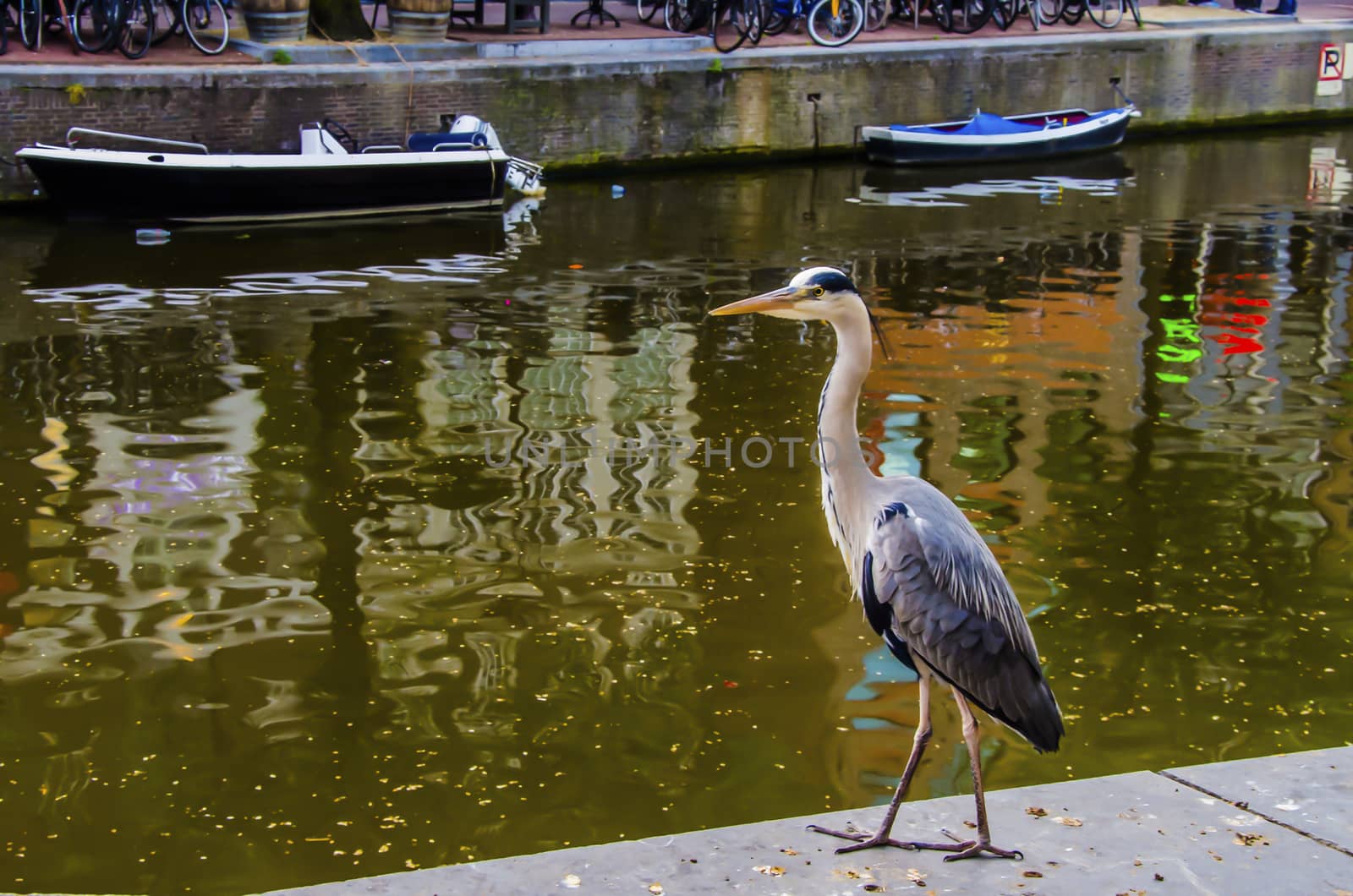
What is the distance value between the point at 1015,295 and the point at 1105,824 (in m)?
9.84

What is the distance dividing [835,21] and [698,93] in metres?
2.62

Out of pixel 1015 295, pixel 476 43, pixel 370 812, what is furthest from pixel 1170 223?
pixel 370 812

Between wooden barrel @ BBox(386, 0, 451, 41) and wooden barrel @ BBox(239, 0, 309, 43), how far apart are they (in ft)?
3.76

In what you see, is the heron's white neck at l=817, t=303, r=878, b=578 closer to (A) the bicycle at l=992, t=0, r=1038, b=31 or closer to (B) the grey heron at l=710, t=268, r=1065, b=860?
(B) the grey heron at l=710, t=268, r=1065, b=860

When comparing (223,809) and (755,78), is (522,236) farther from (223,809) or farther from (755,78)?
(223,809)

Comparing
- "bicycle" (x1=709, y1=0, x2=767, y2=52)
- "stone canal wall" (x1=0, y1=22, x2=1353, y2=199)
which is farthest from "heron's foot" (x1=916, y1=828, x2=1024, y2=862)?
"bicycle" (x1=709, y1=0, x2=767, y2=52)

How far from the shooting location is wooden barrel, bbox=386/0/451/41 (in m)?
19.0

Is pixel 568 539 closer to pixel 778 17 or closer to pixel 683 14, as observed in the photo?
pixel 683 14

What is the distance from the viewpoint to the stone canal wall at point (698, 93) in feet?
54.8

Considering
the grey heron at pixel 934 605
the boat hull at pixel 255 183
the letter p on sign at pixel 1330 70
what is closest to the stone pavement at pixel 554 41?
the letter p on sign at pixel 1330 70

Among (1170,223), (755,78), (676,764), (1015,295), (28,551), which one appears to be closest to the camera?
(676,764)

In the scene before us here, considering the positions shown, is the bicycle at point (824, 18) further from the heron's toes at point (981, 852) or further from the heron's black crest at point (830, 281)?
the heron's toes at point (981, 852)

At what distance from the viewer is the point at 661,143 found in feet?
66.6

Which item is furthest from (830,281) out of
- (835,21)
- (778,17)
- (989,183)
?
(778,17)
